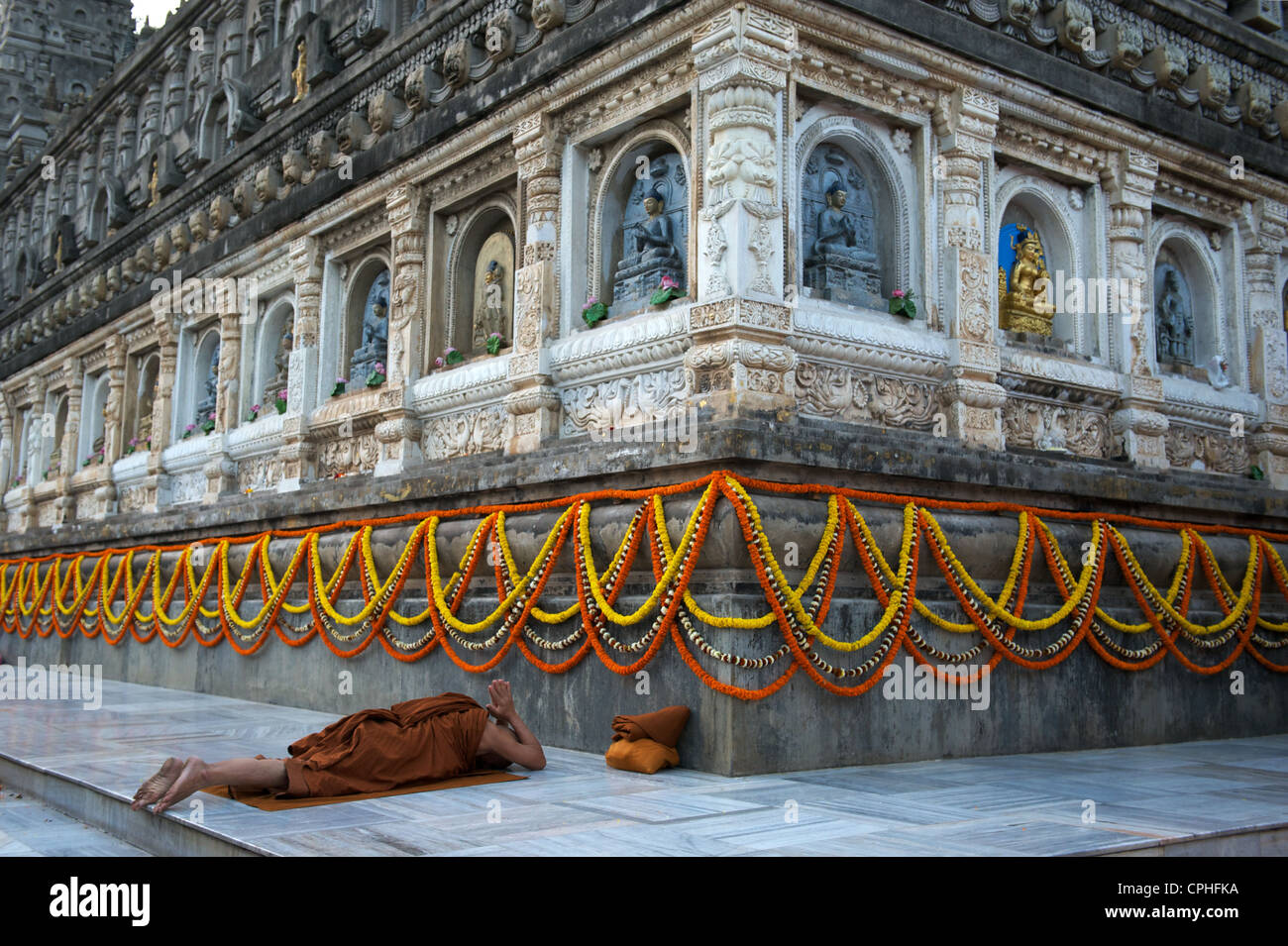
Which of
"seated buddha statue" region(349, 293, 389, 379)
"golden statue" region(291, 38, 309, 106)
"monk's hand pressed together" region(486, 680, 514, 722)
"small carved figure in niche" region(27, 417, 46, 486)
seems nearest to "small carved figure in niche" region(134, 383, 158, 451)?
"small carved figure in niche" region(27, 417, 46, 486)

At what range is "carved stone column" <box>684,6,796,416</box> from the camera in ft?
25.7

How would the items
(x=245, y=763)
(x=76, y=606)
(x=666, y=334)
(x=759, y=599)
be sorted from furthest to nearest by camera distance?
(x=76, y=606), (x=666, y=334), (x=759, y=599), (x=245, y=763)

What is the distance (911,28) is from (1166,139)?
3.49 meters

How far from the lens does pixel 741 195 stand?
8.02 m

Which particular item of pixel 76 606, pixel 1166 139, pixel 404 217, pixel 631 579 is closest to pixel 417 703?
pixel 631 579

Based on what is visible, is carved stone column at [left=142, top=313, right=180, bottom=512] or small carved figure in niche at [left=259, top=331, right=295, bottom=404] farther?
carved stone column at [left=142, top=313, right=180, bottom=512]

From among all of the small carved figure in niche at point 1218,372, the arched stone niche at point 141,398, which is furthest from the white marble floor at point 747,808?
the arched stone niche at point 141,398

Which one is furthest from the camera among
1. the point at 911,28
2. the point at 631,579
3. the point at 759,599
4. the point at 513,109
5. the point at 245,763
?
the point at 513,109

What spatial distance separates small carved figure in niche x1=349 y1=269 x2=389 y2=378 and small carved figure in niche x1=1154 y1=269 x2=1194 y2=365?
789 centimetres

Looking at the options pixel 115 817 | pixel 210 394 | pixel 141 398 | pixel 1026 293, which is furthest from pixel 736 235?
pixel 141 398

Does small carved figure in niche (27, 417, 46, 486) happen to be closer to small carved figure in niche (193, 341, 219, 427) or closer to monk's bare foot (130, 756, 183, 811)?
small carved figure in niche (193, 341, 219, 427)

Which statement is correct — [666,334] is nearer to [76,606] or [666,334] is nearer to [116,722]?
[116,722]

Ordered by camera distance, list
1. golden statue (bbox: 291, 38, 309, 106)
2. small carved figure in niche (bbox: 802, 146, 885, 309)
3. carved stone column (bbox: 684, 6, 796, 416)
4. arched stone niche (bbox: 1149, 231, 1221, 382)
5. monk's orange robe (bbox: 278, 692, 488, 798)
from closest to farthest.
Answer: monk's orange robe (bbox: 278, 692, 488, 798)
carved stone column (bbox: 684, 6, 796, 416)
small carved figure in niche (bbox: 802, 146, 885, 309)
arched stone niche (bbox: 1149, 231, 1221, 382)
golden statue (bbox: 291, 38, 309, 106)

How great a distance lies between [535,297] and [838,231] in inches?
100
